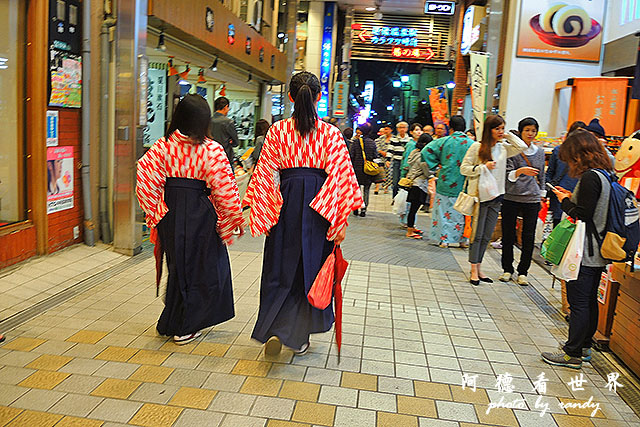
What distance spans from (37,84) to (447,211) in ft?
17.7

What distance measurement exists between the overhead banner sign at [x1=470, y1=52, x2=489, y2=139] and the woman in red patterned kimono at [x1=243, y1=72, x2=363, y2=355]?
13.2 feet

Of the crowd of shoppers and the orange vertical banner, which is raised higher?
the orange vertical banner

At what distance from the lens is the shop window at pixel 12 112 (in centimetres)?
518

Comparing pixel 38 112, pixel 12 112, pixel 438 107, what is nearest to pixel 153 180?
pixel 38 112

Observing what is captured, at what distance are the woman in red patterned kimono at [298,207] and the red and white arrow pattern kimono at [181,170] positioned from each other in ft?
0.60

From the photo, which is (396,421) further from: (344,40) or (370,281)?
(344,40)

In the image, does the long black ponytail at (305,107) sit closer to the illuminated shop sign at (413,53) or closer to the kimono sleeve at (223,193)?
the kimono sleeve at (223,193)

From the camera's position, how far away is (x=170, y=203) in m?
3.83

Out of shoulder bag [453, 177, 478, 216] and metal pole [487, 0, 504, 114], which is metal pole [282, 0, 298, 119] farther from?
shoulder bag [453, 177, 478, 216]

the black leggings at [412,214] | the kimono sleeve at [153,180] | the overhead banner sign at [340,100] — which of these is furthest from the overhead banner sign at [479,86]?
the overhead banner sign at [340,100]

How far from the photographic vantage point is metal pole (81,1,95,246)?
591 cm

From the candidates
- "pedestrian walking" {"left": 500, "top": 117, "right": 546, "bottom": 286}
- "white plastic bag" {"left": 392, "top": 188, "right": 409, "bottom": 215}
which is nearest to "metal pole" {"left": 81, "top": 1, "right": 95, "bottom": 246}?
"pedestrian walking" {"left": 500, "top": 117, "right": 546, "bottom": 286}

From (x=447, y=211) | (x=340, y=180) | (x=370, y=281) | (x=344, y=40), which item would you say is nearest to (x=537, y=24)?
(x=447, y=211)

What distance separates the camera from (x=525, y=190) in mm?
6012
